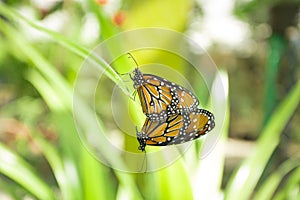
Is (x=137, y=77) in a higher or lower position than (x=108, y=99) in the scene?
lower

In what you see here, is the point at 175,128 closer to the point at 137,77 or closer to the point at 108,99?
the point at 137,77

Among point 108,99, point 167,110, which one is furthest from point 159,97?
point 108,99

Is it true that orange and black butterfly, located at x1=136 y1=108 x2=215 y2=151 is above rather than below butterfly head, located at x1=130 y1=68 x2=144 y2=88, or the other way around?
below

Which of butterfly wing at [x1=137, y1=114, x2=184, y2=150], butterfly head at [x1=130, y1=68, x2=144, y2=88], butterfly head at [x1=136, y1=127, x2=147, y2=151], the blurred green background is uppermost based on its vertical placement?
the blurred green background

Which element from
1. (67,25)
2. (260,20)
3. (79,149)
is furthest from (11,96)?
(260,20)

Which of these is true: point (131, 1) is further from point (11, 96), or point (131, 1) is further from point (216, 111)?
point (11, 96)

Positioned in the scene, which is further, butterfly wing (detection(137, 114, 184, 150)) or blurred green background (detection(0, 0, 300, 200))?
blurred green background (detection(0, 0, 300, 200))

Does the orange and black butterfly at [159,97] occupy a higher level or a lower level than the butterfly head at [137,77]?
lower

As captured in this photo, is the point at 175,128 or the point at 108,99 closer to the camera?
the point at 175,128
